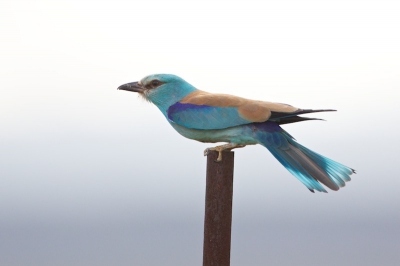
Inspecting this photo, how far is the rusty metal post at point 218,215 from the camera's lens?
4.70 m

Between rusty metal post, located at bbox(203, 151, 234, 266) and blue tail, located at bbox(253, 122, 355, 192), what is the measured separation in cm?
56

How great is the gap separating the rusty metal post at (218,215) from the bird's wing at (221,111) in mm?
548

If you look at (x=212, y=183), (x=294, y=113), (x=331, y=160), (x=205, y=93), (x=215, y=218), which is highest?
(x=205, y=93)

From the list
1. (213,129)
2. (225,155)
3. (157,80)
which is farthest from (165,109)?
(225,155)

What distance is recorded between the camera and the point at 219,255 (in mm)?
4688

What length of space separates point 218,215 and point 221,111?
1064 mm

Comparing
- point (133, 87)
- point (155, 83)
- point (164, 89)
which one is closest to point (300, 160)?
point (164, 89)

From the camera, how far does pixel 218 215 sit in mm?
4742

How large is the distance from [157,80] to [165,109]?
357 millimetres

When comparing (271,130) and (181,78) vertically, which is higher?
(181,78)

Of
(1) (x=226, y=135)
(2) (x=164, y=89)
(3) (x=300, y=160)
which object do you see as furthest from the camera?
(2) (x=164, y=89)

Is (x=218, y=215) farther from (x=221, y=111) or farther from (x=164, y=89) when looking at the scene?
(x=164, y=89)

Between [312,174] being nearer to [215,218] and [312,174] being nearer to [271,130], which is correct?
[271,130]

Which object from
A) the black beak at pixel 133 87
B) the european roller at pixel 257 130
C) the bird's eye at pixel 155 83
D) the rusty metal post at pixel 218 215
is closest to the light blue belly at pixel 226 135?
the european roller at pixel 257 130
